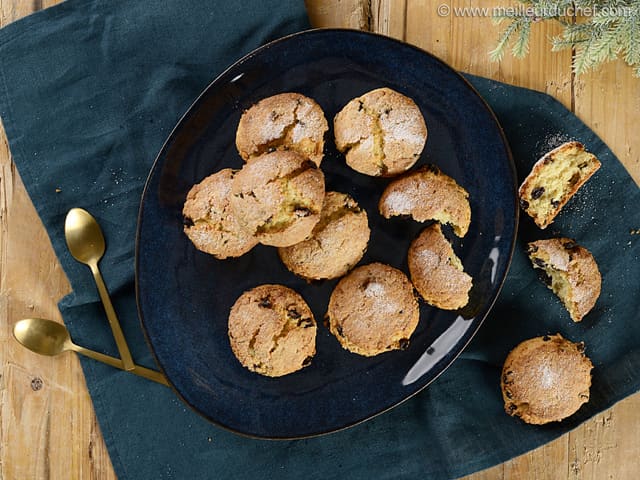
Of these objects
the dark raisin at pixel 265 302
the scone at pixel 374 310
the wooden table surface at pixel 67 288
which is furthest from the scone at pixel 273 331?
the wooden table surface at pixel 67 288

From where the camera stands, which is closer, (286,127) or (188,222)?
(286,127)

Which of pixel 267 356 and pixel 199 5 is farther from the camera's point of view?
pixel 199 5

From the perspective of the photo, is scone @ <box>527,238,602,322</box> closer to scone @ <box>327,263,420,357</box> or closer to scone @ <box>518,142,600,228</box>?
scone @ <box>518,142,600,228</box>

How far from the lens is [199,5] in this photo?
217 centimetres

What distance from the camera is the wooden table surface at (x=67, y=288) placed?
224cm

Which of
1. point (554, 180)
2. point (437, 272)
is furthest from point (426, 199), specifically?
point (554, 180)

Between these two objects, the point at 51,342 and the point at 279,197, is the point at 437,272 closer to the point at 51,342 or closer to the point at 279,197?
the point at 279,197

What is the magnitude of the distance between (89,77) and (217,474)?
4.99 ft

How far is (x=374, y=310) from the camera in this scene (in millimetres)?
2016

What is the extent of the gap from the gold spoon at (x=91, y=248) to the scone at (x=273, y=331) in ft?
1.42

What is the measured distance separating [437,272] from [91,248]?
1.23m

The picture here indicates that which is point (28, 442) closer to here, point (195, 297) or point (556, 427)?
point (195, 297)

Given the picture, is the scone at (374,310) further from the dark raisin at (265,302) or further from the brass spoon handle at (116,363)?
the brass spoon handle at (116,363)

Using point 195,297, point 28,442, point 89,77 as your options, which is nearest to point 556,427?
point 195,297
